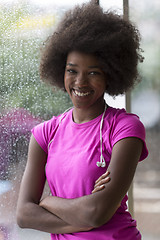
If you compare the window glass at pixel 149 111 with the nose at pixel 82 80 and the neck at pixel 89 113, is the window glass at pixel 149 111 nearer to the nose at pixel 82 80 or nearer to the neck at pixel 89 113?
the neck at pixel 89 113

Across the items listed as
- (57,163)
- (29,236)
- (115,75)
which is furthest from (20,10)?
(29,236)

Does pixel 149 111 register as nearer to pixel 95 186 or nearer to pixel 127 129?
pixel 127 129

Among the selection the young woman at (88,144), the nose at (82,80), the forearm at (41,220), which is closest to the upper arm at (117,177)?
the young woman at (88,144)

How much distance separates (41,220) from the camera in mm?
1432

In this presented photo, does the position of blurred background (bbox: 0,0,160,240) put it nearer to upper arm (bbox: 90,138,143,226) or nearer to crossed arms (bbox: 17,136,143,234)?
crossed arms (bbox: 17,136,143,234)

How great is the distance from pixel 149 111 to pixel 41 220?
3.98 feet

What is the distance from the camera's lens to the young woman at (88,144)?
136 cm

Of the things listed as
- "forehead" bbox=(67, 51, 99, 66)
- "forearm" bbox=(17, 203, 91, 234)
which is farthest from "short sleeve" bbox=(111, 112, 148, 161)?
"forearm" bbox=(17, 203, 91, 234)

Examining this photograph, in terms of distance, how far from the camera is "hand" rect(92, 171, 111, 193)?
4.37ft

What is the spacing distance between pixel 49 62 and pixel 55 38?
4.6 inches

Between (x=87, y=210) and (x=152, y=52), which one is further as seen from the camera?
(x=152, y=52)

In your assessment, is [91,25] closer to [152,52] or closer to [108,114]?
[108,114]

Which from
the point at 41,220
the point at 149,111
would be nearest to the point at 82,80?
the point at 41,220

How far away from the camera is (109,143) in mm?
1432
